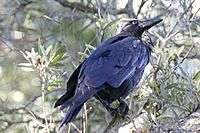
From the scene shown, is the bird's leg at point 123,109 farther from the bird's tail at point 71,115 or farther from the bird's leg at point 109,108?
the bird's tail at point 71,115

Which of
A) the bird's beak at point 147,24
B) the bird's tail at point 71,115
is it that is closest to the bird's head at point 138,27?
the bird's beak at point 147,24

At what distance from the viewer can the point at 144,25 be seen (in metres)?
3.15

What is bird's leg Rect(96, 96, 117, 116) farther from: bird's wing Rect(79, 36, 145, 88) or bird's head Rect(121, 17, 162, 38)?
bird's head Rect(121, 17, 162, 38)

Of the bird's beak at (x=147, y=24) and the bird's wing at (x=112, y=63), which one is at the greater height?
the bird's beak at (x=147, y=24)

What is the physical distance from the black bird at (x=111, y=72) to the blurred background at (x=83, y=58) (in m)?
0.07

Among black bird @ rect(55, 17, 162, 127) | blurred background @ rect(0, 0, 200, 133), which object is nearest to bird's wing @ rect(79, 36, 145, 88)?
black bird @ rect(55, 17, 162, 127)

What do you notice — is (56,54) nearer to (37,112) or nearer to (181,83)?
(181,83)

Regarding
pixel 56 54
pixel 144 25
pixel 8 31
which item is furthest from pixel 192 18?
pixel 8 31

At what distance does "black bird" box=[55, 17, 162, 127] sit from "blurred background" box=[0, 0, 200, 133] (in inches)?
2.7

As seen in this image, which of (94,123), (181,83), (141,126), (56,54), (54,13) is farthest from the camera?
(54,13)

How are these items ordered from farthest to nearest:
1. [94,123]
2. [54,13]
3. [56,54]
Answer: [54,13], [94,123], [56,54]

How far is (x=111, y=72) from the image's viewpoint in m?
2.81

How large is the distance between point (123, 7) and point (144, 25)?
1094mm

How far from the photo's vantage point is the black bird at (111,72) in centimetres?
268
